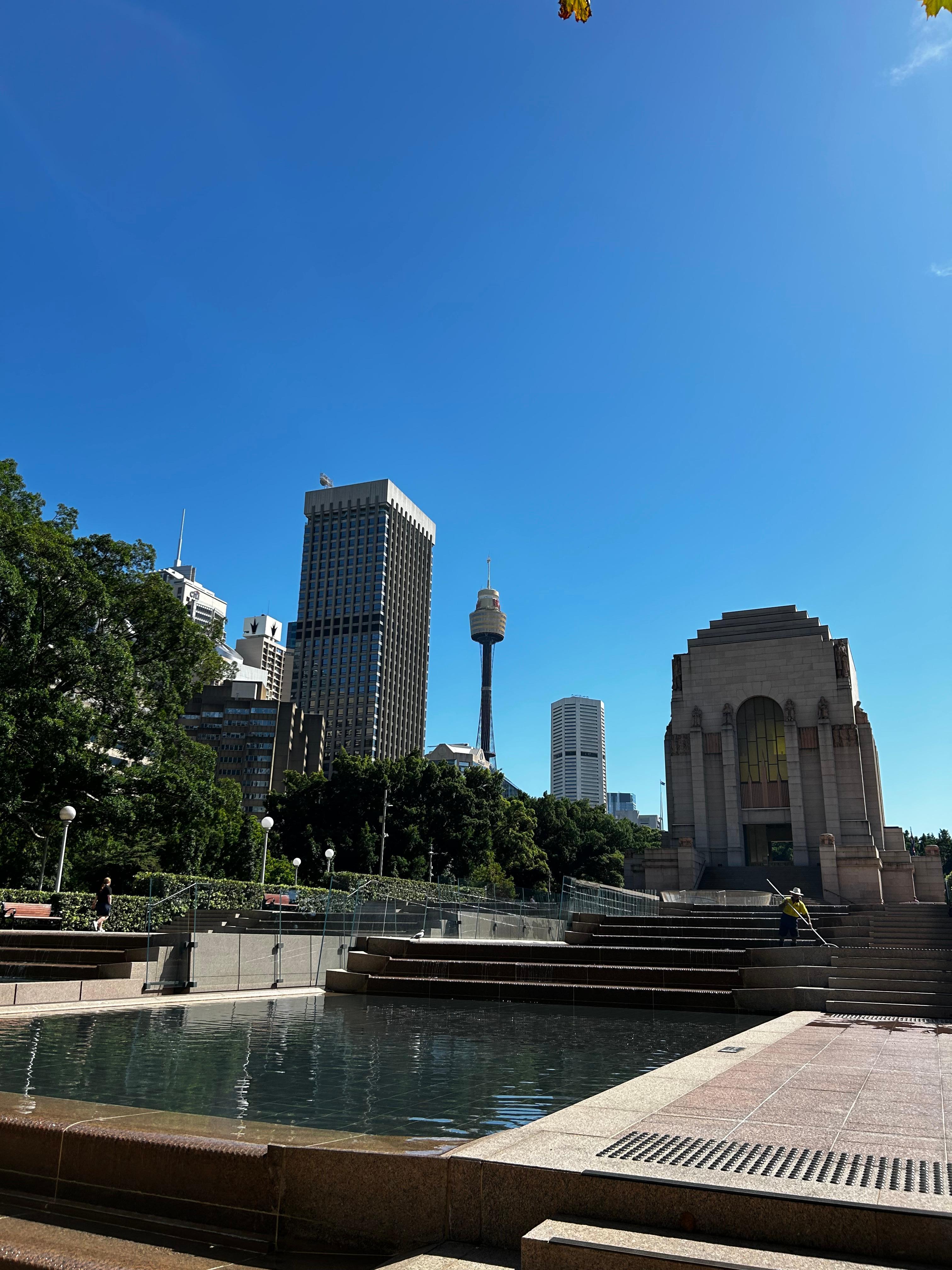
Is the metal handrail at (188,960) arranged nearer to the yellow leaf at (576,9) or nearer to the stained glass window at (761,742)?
the yellow leaf at (576,9)

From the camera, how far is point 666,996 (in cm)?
1719

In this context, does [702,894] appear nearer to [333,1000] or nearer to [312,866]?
[333,1000]

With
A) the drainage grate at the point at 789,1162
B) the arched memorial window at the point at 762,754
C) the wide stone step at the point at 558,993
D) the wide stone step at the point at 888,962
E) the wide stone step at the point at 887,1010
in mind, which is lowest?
the wide stone step at the point at 558,993

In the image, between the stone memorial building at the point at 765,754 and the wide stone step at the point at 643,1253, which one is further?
the stone memorial building at the point at 765,754

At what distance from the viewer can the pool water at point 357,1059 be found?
25.8ft

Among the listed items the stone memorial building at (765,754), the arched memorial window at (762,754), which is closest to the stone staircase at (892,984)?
the stone memorial building at (765,754)

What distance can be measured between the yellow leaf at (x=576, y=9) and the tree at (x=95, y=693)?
1160 inches

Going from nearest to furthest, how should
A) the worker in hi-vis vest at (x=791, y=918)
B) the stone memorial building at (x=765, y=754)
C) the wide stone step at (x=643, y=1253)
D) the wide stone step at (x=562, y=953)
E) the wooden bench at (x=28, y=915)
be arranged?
1. the wide stone step at (x=643, y=1253)
2. the wide stone step at (x=562, y=953)
3. the worker in hi-vis vest at (x=791, y=918)
4. the wooden bench at (x=28, y=915)
5. the stone memorial building at (x=765, y=754)

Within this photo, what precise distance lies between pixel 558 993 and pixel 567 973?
29.7 inches

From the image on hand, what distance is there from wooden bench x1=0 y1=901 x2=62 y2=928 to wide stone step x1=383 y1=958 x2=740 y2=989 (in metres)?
11.0

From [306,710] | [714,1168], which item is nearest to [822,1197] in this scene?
[714,1168]

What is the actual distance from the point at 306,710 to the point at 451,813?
13524 cm

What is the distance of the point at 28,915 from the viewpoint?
24.8 meters

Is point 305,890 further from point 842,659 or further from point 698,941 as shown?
point 842,659
